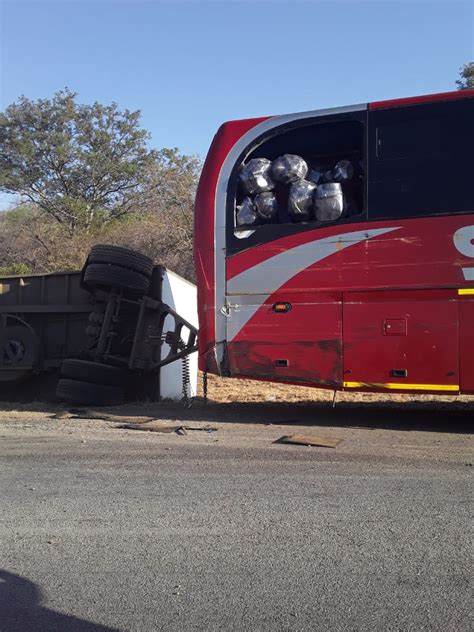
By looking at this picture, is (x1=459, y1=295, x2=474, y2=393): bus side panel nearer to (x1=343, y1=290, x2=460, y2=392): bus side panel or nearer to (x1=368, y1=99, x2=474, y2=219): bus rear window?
(x1=343, y1=290, x2=460, y2=392): bus side panel

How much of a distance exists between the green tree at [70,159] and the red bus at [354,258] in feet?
72.4

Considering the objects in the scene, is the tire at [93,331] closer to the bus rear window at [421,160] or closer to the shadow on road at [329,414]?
the shadow on road at [329,414]

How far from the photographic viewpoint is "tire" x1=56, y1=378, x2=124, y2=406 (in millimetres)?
9914

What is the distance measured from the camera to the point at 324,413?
9594mm

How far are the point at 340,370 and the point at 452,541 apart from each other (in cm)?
387

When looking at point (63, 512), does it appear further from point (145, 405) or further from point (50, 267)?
point (50, 267)

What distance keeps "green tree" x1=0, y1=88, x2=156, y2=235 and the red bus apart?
72.4 feet

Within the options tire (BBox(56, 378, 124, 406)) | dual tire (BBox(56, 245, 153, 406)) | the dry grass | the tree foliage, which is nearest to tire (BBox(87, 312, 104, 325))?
dual tire (BBox(56, 245, 153, 406))

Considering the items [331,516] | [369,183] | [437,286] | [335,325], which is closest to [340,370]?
[335,325]

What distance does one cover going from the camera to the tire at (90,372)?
995 centimetres

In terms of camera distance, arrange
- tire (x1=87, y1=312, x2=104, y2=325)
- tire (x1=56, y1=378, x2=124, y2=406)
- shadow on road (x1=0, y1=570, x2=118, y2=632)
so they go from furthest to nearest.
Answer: tire (x1=87, y1=312, x2=104, y2=325) < tire (x1=56, y1=378, x2=124, y2=406) < shadow on road (x1=0, y1=570, x2=118, y2=632)

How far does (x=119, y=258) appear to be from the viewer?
33.6 ft

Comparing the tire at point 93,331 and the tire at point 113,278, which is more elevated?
the tire at point 113,278

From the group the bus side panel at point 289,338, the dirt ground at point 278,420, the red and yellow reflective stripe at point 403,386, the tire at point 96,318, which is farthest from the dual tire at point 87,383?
the red and yellow reflective stripe at point 403,386
